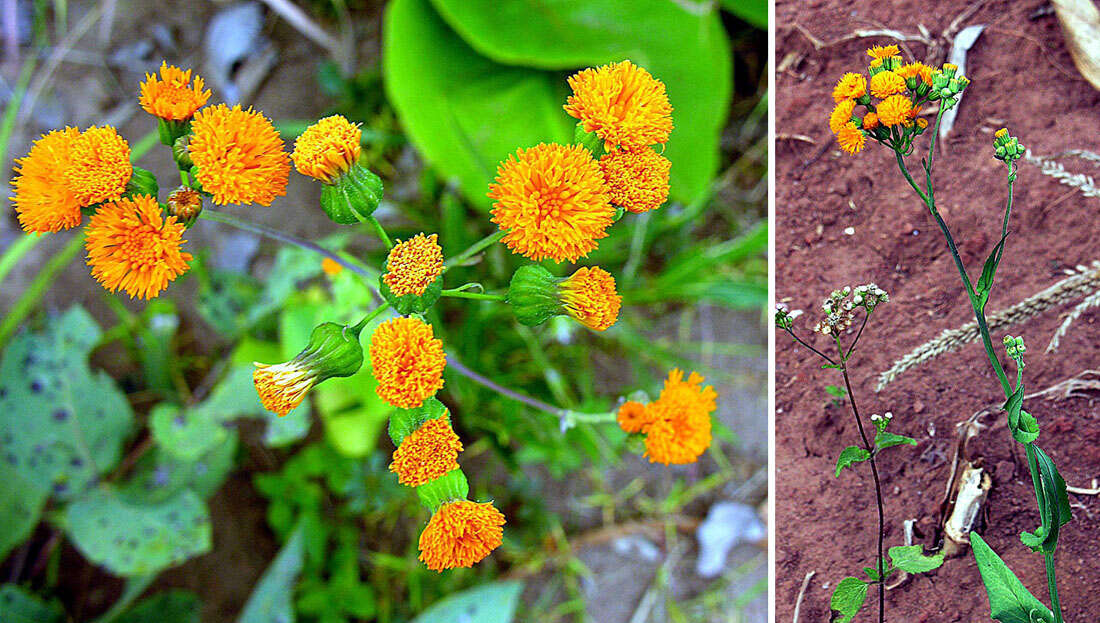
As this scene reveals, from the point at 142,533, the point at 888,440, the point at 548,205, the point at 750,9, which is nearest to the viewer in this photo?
the point at 548,205

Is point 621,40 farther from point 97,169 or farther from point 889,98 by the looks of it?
point 97,169

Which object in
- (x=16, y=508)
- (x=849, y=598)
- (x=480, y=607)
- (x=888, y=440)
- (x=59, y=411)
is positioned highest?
(x=888, y=440)

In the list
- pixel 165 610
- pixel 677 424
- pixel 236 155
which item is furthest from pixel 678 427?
pixel 165 610

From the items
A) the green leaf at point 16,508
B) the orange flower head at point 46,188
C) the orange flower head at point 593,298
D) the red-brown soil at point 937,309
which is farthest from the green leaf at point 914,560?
the green leaf at point 16,508

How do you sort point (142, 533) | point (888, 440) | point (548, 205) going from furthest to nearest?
point (142, 533), point (888, 440), point (548, 205)

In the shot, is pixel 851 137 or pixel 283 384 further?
Result: pixel 851 137

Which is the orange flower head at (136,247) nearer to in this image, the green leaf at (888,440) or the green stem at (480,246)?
the green stem at (480,246)

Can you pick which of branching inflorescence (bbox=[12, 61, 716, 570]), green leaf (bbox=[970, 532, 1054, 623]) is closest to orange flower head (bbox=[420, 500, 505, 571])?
branching inflorescence (bbox=[12, 61, 716, 570])

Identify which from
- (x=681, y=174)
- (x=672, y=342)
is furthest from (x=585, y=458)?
(x=681, y=174)
